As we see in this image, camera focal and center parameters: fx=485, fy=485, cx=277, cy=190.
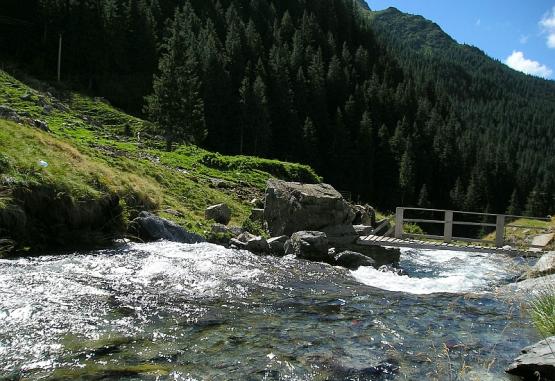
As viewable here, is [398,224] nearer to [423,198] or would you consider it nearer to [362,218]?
[362,218]

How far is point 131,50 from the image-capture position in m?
86.1

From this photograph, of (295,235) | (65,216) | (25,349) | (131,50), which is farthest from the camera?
(131,50)

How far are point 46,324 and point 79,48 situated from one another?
254ft

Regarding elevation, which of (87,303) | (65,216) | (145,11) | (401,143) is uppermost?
(145,11)

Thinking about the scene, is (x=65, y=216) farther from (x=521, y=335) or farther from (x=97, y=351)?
(x=521, y=335)

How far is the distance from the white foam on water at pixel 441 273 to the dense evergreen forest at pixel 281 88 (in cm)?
3593

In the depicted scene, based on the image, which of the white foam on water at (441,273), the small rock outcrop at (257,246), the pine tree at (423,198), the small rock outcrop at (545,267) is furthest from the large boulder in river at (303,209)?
the pine tree at (423,198)

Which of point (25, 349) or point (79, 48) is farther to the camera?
point (79, 48)

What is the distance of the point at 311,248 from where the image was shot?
18594mm

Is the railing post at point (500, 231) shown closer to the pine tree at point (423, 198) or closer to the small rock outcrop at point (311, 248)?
the small rock outcrop at point (311, 248)

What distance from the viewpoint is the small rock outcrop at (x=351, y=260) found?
18.0m

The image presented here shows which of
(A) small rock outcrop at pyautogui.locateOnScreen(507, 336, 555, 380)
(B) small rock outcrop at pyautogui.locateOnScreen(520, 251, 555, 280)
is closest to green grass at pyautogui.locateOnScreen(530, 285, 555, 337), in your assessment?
(A) small rock outcrop at pyautogui.locateOnScreen(507, 336, 555, 380)

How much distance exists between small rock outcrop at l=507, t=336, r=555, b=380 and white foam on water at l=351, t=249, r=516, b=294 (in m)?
3.25

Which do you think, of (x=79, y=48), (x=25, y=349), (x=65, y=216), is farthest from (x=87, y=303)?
(x=79, y=48)
